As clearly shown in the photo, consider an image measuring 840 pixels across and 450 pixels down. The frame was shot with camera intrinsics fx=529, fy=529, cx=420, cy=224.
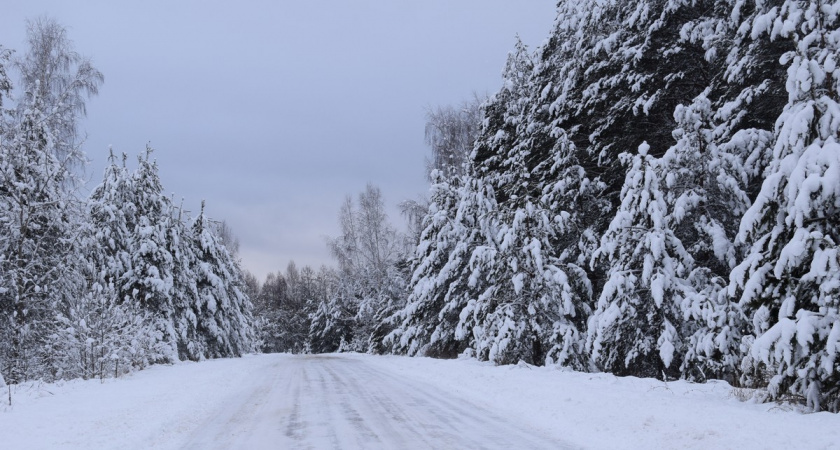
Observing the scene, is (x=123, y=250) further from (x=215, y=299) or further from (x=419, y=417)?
(x=419, y=417)

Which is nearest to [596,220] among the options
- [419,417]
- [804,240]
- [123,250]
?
[804,240]

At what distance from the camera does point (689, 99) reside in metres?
16.1

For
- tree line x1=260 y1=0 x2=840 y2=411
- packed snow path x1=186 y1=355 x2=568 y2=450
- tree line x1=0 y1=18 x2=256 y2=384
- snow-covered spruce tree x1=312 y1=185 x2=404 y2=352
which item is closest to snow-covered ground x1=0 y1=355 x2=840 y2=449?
packed snow path x1=186 y1=355 x2=568 y2=450

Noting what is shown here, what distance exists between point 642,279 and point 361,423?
23.9 ft

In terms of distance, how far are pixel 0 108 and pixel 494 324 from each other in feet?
49.1

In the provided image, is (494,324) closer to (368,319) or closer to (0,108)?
(0,108)

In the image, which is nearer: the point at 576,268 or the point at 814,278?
the point at 814,278

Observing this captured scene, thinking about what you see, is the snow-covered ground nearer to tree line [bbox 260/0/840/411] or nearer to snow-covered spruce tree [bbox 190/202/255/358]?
tree line [bbox 260/0/840/411]

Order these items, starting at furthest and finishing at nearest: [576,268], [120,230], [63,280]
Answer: [120,230], [576,268], [63,280]

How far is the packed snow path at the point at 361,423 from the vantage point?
6168mm

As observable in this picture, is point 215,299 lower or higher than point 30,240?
lower

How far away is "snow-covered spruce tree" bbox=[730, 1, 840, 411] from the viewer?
6.39 m

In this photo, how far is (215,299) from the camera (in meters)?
28.7

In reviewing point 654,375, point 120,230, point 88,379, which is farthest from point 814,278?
point 120,230
